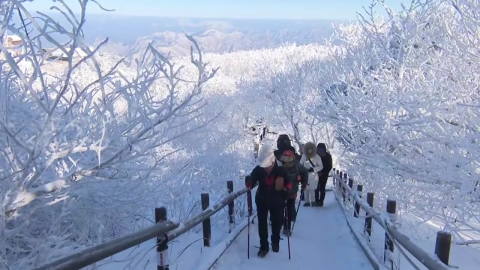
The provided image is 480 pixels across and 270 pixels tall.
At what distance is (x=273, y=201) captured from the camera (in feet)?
21.9

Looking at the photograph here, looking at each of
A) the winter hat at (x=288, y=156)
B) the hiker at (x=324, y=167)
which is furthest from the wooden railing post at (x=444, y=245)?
the hiker at (x=324, y=167)

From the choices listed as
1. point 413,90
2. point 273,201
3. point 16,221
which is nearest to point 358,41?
point 413,90

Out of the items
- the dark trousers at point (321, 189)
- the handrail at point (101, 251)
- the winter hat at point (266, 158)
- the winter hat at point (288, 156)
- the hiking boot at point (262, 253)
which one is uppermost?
the handrail at point (101, 251)

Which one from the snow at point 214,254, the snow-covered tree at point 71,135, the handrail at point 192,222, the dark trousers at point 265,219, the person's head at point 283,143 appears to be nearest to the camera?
the snow-covered tree at point 71,135

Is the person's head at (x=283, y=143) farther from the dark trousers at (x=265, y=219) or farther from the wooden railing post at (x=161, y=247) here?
the wooden railing post at (x=161, y=247)

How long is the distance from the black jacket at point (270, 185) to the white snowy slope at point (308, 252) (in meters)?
0.85

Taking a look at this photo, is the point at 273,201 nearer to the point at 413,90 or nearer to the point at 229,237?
the point at 229,237

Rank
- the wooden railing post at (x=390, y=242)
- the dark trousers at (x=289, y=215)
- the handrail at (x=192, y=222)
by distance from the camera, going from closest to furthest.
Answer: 1. the handrail at (x=192, y=222)
2. the wooden railing post at (x=390, y=242)
3. the dark trousers at (x=289, y=215)

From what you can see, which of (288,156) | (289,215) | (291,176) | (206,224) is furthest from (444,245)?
(289,215)

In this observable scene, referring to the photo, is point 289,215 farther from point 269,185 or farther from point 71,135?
point 71,135

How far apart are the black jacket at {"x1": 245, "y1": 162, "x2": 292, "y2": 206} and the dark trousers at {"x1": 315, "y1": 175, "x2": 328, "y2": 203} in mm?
5922

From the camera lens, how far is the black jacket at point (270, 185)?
21.8 feet

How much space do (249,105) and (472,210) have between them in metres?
40.3

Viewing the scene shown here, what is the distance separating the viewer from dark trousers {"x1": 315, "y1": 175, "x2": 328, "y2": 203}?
490 inches
